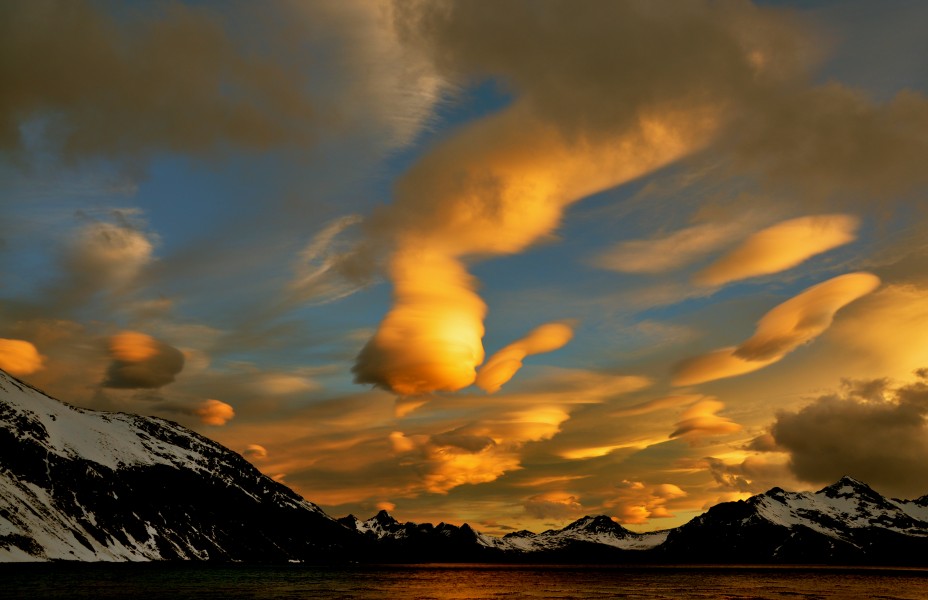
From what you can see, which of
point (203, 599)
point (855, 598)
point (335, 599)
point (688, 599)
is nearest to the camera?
point (203, 599)

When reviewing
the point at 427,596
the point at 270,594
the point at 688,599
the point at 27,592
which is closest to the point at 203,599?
the point at 270,594

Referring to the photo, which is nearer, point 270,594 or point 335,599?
point 335,599

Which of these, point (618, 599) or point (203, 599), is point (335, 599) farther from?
point (618, 599)

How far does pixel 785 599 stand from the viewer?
463ft

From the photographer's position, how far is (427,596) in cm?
14475

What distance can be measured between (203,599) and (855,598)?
439 feet

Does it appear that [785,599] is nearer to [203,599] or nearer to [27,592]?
[203,599]

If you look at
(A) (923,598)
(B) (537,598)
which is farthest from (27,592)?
(A) (923,598)

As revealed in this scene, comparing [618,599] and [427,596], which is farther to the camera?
[427,596]

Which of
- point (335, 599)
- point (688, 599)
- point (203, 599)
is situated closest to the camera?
point (203, 599)

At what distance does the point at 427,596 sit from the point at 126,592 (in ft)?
195

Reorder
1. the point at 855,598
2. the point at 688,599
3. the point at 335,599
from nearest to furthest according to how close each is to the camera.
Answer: the point at 335,599 < the point at 688,599 < the point at 855,598

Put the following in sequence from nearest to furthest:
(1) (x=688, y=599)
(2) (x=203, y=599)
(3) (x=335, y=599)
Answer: (2) (x=203, y=599) < (3) (x=335, y=599) < (1) (x=688, y=599)

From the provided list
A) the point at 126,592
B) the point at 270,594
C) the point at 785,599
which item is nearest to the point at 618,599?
the point at 785,599
